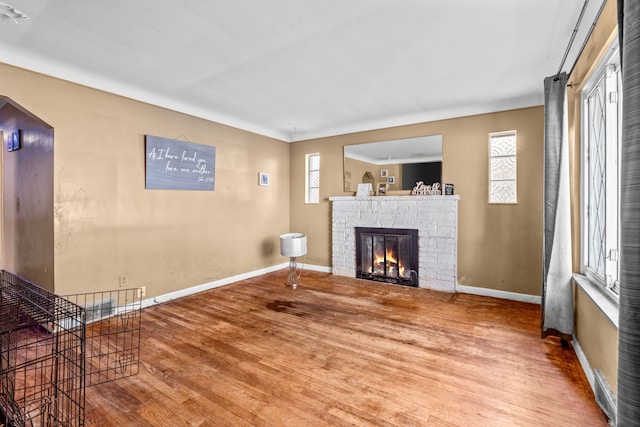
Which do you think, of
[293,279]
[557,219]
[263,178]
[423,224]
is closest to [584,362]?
[557,219]

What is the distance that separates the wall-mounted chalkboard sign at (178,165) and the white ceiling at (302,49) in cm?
52

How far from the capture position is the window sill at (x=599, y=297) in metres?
1.72

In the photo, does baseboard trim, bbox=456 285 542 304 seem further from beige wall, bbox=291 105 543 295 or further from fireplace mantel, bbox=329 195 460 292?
fireplace mantel, bbox=329 195 460 292

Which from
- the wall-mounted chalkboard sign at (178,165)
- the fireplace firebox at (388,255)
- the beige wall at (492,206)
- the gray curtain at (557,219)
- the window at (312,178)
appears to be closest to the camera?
the gray curtain at (557,219)

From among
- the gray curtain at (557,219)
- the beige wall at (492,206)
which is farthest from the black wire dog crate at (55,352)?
the beige wall at (492,206)

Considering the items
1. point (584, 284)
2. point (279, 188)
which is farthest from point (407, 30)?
point (279, 188)

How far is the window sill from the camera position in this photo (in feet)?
5.64

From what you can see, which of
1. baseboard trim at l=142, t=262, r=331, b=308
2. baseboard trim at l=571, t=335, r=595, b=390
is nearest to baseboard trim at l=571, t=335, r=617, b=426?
baseboard trim at l=571, t=335, r=595, b=390

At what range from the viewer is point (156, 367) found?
2.26m

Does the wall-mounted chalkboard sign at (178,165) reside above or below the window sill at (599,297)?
above

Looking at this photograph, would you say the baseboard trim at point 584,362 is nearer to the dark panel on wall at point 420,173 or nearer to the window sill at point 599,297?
the window sill at point 599,297

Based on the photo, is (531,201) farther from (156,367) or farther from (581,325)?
(156,367)

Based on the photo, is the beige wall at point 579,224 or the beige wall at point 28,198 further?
the beige wall at point 28,198

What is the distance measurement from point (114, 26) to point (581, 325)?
4245 millimetres
